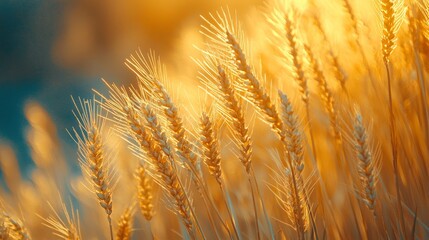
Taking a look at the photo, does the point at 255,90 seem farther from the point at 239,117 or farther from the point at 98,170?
the point at 98,170

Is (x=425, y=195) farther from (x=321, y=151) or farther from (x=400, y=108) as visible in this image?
(x=321, y=151)

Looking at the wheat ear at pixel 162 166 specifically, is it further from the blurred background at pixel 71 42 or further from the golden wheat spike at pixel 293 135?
the blurred background at pixel 71 42

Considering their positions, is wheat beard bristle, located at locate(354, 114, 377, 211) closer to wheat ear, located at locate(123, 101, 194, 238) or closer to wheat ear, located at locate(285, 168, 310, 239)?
wheat ear, located at locate(285, 168, 310, 239)

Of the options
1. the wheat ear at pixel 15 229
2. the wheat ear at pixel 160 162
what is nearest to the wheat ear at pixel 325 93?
the wheat ear at pixel 160 162

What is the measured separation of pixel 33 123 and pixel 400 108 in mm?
1877

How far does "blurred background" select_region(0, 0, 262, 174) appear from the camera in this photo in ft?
30.6

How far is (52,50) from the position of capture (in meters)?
10.1

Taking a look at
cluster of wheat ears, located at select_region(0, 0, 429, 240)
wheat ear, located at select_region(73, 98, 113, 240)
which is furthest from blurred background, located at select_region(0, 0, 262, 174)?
wheat ear, located at select_region(73, 98, 113, 240)

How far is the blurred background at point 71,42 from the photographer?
9320mm

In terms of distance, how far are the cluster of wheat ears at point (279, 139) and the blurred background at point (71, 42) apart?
6.80 meters

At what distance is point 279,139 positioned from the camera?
4.18 feet

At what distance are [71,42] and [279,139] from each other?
9291 millimetres

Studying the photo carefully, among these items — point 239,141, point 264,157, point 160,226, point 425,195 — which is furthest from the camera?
point 264,157

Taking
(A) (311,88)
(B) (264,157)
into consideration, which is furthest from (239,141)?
(B) (264,157)
